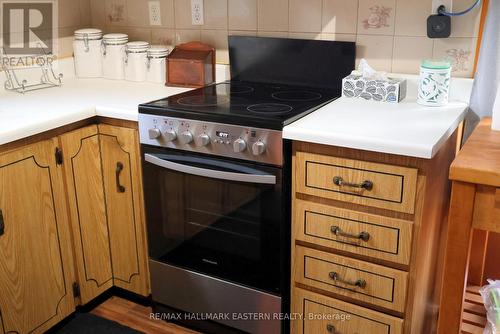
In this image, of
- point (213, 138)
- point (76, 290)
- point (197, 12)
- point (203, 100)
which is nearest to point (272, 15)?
point (197, 12)

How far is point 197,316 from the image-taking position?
6.83 ft

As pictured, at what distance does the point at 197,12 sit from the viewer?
7.91 feet

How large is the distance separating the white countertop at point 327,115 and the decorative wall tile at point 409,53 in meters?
0.06

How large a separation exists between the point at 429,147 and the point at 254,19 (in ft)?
3.70

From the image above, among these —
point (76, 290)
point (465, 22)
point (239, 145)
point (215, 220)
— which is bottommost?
point (76, 290)

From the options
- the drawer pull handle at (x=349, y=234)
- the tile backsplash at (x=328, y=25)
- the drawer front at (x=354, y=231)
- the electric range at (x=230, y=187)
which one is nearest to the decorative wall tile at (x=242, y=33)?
the tile backsplash at (x=328, y=25)

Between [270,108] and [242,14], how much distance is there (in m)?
0.65

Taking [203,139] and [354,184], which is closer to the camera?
[354,184]

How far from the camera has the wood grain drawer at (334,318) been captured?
169 centimetres

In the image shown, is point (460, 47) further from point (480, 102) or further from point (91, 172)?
point (91, 172)

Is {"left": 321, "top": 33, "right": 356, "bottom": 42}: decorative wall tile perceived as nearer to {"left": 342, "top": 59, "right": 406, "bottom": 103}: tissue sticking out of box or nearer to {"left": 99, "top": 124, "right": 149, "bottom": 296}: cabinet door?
{"left": 342, "top": 59, "right": 406, "bottom": 103}: tissue sticking out of box

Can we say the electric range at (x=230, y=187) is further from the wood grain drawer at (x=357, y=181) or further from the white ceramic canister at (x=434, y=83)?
the white ceramic canister at (x=434, y=83)

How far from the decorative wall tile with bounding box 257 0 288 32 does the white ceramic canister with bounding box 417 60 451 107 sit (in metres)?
0.63

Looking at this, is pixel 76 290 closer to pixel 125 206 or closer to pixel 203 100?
pixel 125 206
